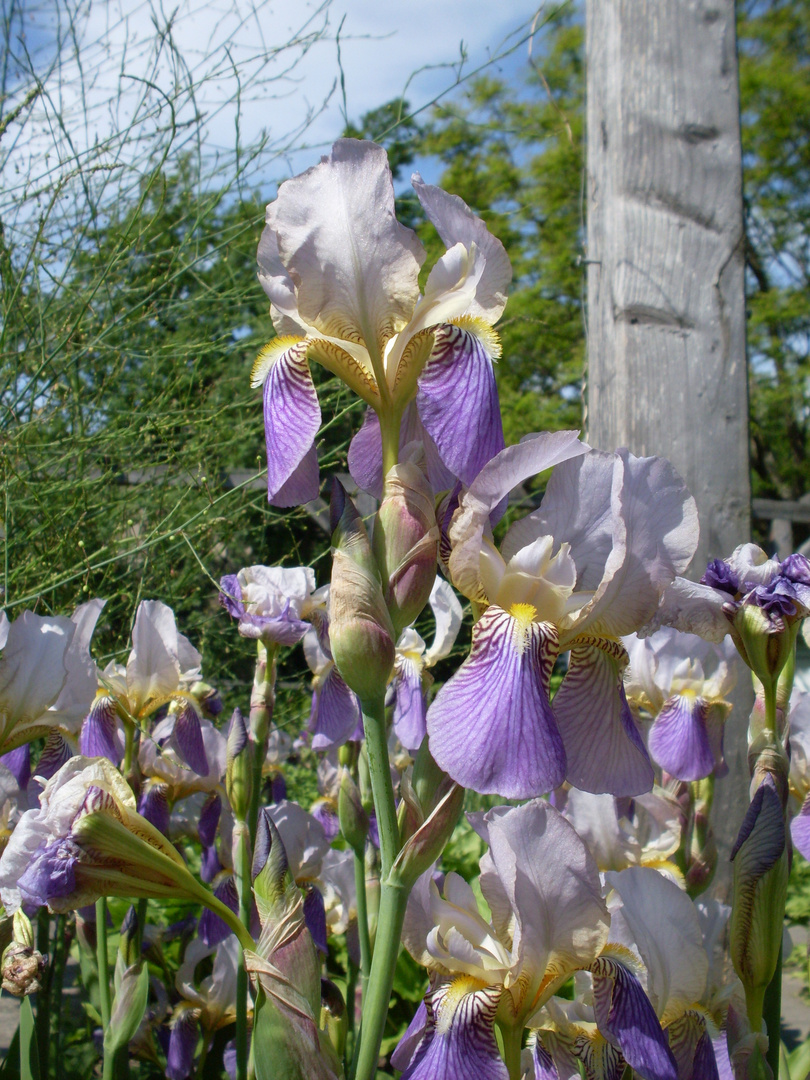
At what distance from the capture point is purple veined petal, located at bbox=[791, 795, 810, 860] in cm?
97

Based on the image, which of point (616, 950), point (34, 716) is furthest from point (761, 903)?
point (34, 716)

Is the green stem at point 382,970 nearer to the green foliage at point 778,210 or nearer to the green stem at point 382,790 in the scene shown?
the green stem at point 382,790

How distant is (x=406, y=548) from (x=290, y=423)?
0.60 feet

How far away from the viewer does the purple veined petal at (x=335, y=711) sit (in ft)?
4.33

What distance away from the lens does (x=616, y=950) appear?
80 centimetres

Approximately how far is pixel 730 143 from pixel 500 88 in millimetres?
11726

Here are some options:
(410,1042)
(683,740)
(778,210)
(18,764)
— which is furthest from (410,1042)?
(778,210)

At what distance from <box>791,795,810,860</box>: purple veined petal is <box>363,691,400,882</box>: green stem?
51 cm

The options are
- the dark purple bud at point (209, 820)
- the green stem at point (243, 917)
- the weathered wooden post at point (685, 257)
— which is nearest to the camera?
the green stem at point (243, 917)

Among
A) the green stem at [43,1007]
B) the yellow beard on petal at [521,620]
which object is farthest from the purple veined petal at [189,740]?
the yellow beard on petal at [521,620]

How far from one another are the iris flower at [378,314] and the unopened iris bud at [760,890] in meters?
0.42

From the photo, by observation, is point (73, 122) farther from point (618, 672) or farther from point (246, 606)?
point (618, 672)

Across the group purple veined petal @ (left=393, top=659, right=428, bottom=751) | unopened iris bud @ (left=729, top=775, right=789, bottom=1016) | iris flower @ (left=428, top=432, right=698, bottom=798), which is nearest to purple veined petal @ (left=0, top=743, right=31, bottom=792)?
purple veined petal @ (left=393, top=659, right=428, bottom=751)

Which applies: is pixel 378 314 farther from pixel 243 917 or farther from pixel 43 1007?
pixel 43 1007
